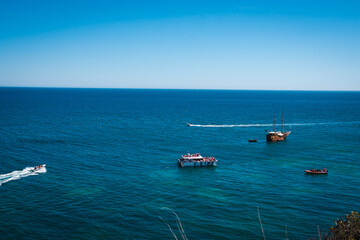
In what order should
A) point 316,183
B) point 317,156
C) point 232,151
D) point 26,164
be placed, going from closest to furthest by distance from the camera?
1. point 316,183
2. point 26,164
3. point 317,156
4. point 232,151

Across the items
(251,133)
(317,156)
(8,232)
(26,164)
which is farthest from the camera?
(251,133)

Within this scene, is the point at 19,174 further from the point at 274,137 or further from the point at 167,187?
the point at 274,137

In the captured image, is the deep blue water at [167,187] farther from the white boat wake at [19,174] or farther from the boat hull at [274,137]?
the boat hull at [274,137]

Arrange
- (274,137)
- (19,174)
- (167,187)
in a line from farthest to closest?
1. (274,137)
2. (19,174)
3. (167,187)

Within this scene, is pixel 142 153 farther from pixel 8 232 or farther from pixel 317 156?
pixel 317 156

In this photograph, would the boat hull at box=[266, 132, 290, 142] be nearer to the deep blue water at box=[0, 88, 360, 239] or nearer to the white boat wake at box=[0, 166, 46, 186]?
the deep blue water at box=[0, 88, 360, 239]

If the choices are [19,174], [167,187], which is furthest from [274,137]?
[19,174]

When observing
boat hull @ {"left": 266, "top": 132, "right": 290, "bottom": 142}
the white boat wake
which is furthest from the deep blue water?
boat hull @ {"left": 266, "top": 132, "right": 290, "bottom": 142}

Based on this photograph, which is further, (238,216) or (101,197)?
(101,197)

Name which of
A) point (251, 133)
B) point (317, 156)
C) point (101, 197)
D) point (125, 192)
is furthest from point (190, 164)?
point (251, 133)
